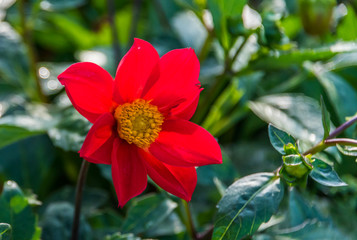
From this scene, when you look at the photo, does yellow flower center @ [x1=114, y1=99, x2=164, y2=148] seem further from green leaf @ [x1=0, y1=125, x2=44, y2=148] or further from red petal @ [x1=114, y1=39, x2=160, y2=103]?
green leaf @ [x1=0, y1=125, x2=44, y2=148]

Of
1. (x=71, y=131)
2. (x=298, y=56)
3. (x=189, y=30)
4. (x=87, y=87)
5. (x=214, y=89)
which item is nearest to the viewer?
(x=87, y=87)

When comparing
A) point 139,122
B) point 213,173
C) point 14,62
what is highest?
point 139,122

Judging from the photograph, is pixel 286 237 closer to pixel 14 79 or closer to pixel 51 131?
pixel 51 131

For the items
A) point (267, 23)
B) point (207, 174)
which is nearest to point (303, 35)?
point (267, 23)

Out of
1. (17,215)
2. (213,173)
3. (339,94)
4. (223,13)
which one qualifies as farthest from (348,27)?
(17,215)

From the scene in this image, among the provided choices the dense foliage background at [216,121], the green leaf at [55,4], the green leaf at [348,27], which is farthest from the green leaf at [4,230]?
the green leaf at [348,27]

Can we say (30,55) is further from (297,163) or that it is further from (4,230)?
(297,163)

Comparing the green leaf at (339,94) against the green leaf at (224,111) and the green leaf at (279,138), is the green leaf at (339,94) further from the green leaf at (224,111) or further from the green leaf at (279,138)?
the green leaf at (279,138)
